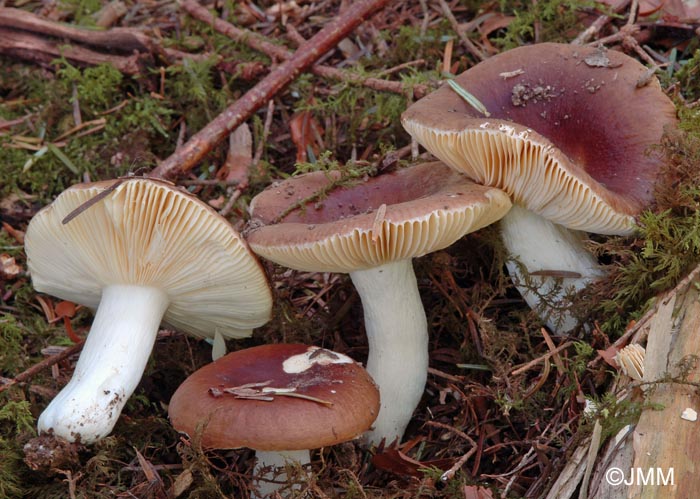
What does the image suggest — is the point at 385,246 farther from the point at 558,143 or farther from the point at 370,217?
the point at 558,143

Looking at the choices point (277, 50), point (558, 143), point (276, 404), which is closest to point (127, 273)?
point (276, 404)

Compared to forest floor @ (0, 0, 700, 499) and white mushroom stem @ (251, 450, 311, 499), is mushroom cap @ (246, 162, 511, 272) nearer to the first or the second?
forest floor @ (0, 0, 700, 499)

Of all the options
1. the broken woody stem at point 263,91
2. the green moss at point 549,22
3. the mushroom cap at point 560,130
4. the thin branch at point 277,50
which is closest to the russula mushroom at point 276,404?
the mushroom cap at point 560,130

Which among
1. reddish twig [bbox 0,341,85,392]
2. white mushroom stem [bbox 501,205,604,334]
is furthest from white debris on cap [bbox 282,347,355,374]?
reddish twig [bbox 0,341,85,392]

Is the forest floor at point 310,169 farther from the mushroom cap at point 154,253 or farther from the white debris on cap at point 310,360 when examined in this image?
the white debris on cap at point 310,360

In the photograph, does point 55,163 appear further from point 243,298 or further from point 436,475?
point 436,475

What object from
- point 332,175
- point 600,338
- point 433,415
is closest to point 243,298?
point 332,175
